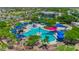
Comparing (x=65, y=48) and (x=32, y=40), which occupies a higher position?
(x=32, y=40)

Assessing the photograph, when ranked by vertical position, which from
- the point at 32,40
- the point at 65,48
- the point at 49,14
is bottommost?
the point at 65,48

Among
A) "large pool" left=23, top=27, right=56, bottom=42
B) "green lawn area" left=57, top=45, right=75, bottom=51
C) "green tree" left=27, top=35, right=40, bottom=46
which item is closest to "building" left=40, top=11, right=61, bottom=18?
"large pool" left=23, top=27, right=56, bottom=42

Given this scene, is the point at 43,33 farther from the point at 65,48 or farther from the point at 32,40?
the point at 65,48

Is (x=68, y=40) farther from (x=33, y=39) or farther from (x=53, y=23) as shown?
(x=33, y=39)

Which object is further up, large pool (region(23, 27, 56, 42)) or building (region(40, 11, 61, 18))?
building (region(40, 11, 61, 18))

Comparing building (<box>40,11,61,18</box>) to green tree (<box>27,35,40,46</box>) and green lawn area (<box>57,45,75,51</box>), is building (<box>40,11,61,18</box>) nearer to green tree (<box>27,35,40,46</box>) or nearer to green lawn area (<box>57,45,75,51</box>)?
green tree (<box>27,35,40,46</box>)

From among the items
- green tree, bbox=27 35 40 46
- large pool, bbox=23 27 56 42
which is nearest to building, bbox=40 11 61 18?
large pool, bbox=23 27 56 42

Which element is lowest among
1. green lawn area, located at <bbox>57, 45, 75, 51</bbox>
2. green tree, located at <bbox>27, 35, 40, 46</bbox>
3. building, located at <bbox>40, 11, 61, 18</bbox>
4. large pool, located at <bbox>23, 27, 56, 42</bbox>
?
green lawn area, located at <bbox>57, 45, 75, 51</bbox>

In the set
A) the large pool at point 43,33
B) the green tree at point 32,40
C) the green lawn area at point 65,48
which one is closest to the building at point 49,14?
Result: the large pool at point 43,33

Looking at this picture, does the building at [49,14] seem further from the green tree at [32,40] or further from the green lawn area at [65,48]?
the green lawn area at [65,48]

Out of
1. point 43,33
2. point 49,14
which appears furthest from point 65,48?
point 49,14
